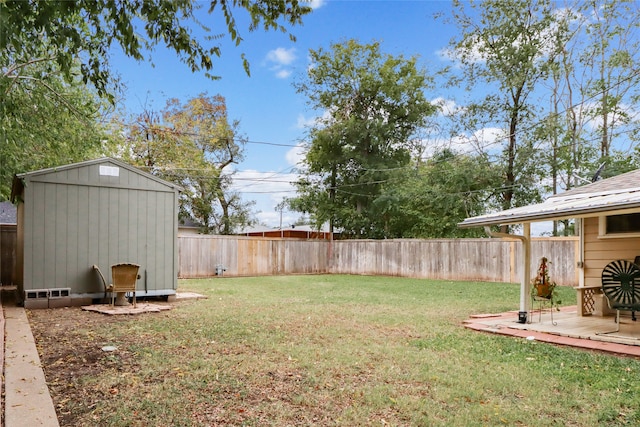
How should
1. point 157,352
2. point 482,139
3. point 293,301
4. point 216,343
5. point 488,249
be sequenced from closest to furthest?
point 157,352 < point 216,343 < point 293,301 < point 488,249 < point 482,139

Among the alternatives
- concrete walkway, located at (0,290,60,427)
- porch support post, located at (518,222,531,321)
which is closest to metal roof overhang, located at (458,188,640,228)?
porch support post, located at (518,222,531,321)

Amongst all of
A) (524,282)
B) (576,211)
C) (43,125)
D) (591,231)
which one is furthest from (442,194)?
(43,125)

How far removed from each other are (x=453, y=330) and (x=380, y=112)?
17.3 m

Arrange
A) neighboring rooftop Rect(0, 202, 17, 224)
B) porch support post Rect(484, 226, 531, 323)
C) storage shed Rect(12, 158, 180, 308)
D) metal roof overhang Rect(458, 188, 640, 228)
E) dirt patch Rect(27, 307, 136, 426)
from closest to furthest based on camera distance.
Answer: dirt patch Rect(27, 307, 136, 426) < metal roof overhang Rect(458, 188, 640, 228) < porch support post Rect(484, 226, 531, 323) < storage shed Rect(12, 158, 180, 308) < neighboring rooftop Rect(0, 202, 17, 224)

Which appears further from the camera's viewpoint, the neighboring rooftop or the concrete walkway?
the neighboring rooftop

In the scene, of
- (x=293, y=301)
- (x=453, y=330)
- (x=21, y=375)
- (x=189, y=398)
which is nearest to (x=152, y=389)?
(x=189, y=398)

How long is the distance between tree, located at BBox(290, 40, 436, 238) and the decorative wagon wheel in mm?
15219

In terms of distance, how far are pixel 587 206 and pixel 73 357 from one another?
19.2 feet

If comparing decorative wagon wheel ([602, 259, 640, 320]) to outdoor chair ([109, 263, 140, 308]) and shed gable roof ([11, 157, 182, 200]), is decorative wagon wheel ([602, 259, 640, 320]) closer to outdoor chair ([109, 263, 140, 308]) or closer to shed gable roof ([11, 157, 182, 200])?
outdoor chair ([109, 263, 140, 308])

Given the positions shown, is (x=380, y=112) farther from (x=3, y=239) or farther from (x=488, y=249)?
(x=3, y=239)

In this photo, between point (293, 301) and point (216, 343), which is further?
point (293, 301)

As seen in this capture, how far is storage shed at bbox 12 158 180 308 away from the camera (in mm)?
7832

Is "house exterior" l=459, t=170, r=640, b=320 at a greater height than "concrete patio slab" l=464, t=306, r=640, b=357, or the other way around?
"house exterior" l=459, t=170, r=640, b=320

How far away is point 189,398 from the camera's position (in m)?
3.33
